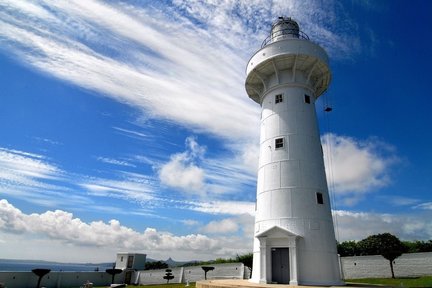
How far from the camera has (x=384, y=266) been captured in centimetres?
2250

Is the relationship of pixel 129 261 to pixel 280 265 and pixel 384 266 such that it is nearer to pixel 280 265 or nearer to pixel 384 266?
pixel 280 265

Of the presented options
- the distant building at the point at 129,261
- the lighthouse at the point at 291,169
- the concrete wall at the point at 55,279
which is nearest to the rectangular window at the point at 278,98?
the lighthouse at the point at 291,169

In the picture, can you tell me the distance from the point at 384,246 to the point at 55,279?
29.6m

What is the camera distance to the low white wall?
84.8 feet

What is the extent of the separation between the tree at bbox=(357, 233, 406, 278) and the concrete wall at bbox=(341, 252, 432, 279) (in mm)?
517

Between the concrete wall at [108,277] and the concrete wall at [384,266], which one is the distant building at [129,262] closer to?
the concrete wall at [108,277]

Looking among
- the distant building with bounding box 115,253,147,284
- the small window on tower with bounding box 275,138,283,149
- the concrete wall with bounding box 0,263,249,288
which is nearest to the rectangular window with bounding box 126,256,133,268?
the distant building with bounding box 115,253,147,284

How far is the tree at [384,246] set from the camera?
22047 millimetres

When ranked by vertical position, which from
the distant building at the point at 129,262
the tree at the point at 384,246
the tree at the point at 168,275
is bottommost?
the tree at the point at 168,275

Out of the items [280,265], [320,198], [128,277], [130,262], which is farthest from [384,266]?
[130,262]

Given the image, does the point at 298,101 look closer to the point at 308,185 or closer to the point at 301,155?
the point at 301,155

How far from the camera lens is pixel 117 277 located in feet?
106

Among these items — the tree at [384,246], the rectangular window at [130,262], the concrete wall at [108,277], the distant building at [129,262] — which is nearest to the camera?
the tree at [384,246]

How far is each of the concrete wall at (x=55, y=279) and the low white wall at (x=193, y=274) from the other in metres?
3.41
